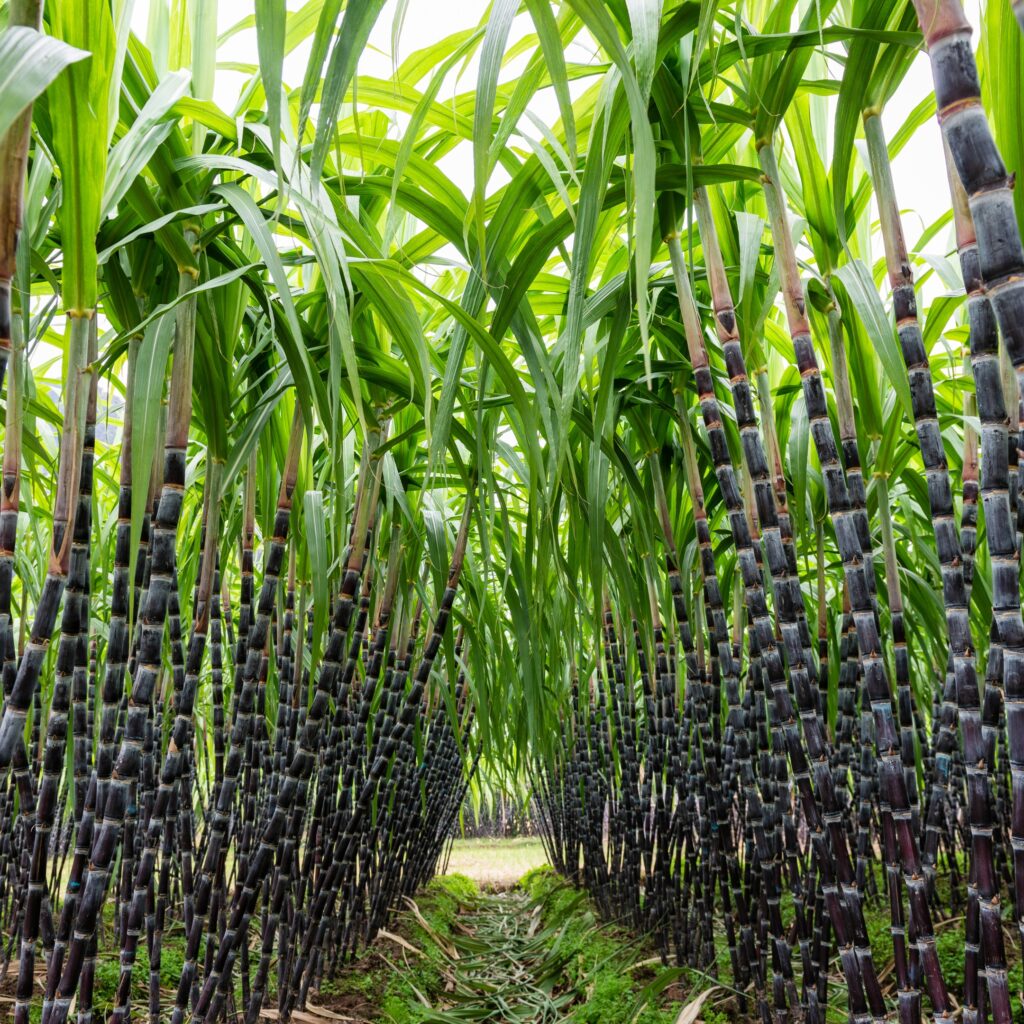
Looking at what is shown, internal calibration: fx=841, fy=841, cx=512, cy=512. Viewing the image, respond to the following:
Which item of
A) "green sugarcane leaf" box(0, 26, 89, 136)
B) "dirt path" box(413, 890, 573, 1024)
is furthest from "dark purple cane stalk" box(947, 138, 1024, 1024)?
"dirt path" box(413, 890, 573, 1024)

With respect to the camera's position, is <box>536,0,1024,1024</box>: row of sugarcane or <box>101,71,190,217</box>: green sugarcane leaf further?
<box>101,71,190,217</box>: green sugarcane leaf

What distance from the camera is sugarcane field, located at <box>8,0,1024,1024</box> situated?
2.36 ft

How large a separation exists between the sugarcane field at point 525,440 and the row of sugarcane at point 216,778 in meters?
0.01

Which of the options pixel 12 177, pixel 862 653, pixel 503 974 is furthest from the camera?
pixel 503 974

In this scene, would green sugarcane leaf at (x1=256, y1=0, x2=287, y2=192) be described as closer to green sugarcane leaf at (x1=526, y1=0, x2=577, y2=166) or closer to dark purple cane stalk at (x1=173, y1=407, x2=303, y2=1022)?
green sugarcane leaf at (x1=526, y1=0, x2=577, y2=166)

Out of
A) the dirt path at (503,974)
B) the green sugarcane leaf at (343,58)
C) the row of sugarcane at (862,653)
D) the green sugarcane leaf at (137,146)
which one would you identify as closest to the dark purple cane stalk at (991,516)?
the row of sugarcane at (862,653)

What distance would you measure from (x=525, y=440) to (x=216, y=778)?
1027mm

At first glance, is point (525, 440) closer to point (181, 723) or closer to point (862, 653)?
point (862, 653)

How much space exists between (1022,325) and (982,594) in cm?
108

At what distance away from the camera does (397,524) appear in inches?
72.9

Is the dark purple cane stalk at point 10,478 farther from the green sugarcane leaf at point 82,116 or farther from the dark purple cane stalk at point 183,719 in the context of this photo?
the dark purple cane stalk at point 183,719

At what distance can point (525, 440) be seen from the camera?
1.13 metres

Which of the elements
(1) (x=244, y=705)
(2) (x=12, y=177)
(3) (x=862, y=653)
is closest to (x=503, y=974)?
(1) (x=244, y=705)

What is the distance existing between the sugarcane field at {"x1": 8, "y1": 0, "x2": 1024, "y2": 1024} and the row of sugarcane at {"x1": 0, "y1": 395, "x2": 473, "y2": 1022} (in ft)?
0.03
